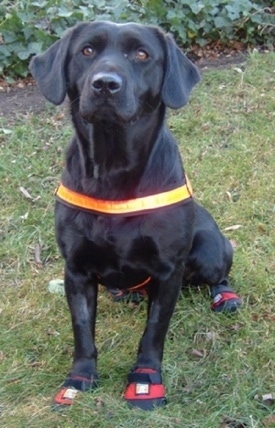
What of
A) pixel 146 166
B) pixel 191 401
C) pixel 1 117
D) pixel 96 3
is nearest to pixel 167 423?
pixel 191 401

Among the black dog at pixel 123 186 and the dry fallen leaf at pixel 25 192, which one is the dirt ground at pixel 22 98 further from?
the black dog at pixel 123 186

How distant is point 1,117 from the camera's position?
19.0ft

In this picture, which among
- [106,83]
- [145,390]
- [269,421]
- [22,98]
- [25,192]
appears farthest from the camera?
[22,98]

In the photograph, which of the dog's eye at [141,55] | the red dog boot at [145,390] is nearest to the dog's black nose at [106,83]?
the dog's eye at [141,55]

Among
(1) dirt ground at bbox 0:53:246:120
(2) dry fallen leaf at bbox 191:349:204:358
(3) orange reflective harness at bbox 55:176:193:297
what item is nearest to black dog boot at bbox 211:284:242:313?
(2) dry fallen leaf at bbox 191:349:204:358

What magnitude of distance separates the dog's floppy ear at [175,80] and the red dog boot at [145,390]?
43.6 inches

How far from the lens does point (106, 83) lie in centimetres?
290

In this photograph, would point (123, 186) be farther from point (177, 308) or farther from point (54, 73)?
point (177, 308)

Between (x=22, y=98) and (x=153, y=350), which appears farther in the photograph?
(x=22, y=98)

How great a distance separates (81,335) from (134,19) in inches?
148

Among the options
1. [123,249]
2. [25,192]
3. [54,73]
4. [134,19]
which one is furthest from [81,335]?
[134,19]

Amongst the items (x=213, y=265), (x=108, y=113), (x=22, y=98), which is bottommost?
(x=22, y=98)

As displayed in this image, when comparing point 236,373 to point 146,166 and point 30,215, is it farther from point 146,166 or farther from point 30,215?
point 30,215

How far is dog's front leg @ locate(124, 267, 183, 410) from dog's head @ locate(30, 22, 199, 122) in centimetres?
74
